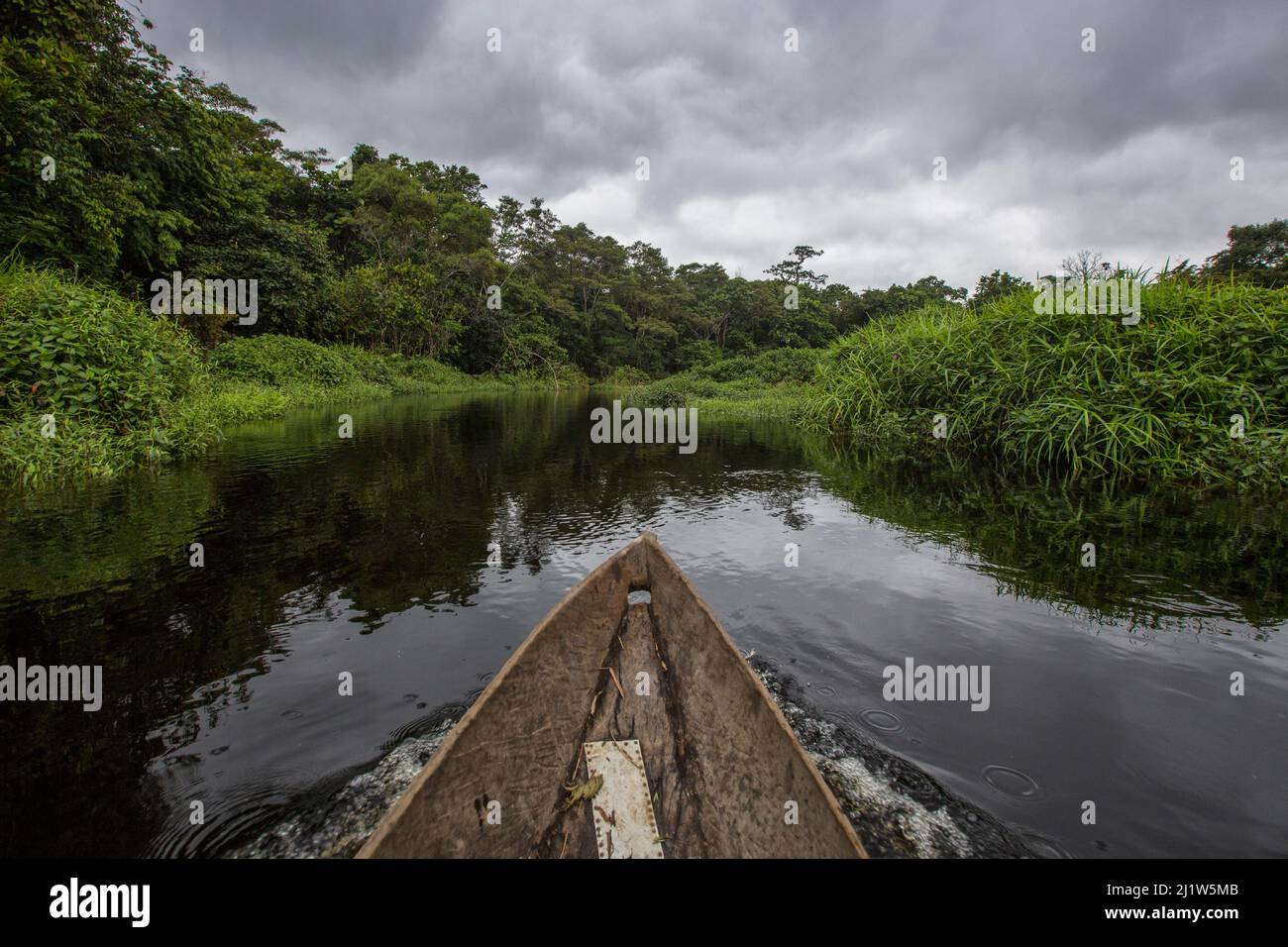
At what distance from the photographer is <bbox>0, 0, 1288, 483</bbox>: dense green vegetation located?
772cm

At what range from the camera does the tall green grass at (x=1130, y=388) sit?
7660 millimetres

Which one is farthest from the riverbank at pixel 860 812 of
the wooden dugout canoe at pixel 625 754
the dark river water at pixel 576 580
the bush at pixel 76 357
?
the bush at pixel 76 357

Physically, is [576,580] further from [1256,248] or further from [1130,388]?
[1256,248]

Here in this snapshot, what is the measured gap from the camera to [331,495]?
24.2 feet

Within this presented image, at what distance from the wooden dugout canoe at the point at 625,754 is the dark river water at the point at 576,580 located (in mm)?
984

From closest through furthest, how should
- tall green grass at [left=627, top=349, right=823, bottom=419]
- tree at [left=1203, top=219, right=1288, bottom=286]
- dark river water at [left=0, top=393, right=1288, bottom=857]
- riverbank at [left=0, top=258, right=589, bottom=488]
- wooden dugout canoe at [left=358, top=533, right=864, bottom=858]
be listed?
wooden dugout canoe at [left=358, top=533, right=864, bottom=858], dark river water at [left=0, top=393, right=1288, bottom=857], riverbank at [left=0, top=258, right=589, bottom=488], tall green grass at [left=627, top=349, right=823, bottom=419], tree at [left=1203, top=219, right=1288, bottom=286]

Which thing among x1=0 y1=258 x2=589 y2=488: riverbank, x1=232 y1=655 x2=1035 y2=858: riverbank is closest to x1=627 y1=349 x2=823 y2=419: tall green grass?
x1=0 y1=258 x2=589 y2=488: riverbank

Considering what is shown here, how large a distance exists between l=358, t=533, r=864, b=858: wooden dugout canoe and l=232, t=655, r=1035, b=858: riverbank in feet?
1.92

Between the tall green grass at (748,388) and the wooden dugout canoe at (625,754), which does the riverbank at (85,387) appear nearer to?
the wooden dugout canoe at (625,754)

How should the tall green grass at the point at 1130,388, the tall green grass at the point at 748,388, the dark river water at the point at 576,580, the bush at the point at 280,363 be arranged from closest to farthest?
the dark river water at the point at 576,580
the tall green grass at the point at 1130,388
the bush at the point at 280,363
the tall green grass at the point at 748,388

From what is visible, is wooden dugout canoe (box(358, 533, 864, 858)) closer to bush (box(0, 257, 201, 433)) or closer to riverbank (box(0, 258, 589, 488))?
riverbank (box(0, 258, 589, 488))

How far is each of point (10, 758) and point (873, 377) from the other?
14.1 meters
